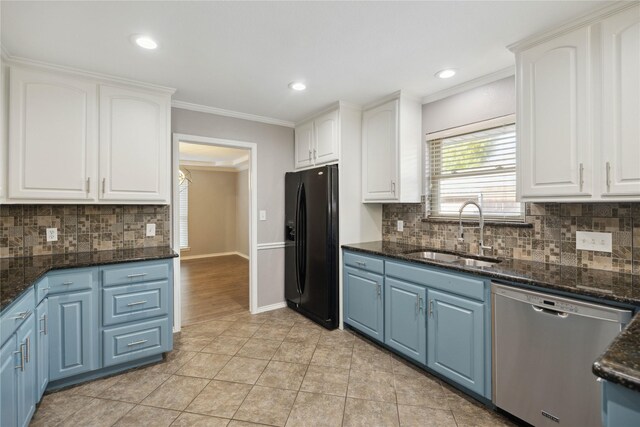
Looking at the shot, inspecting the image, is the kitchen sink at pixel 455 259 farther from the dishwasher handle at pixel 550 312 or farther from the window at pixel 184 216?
the window at pixel 184 216

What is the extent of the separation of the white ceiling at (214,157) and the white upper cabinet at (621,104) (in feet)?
18.3

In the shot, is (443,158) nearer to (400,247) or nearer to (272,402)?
(400,247)

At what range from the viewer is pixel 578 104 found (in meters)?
1.74

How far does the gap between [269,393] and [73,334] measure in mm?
1408

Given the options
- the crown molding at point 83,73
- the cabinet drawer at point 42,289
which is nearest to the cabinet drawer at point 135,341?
the cabinet drawer at point 42,289

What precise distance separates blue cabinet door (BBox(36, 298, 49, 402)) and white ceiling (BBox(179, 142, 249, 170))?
14.6 ft

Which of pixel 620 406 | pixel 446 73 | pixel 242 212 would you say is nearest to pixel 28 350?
pixel 620 406

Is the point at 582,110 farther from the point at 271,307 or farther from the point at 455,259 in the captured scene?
the point at 271,307

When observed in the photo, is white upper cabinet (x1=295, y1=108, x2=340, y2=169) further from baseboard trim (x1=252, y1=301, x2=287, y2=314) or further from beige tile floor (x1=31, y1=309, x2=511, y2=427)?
beige tile floor (x1=31, y1=309, x2=511, y2=427)

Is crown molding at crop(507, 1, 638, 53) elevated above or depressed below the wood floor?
above

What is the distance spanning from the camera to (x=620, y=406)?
797 millimetres

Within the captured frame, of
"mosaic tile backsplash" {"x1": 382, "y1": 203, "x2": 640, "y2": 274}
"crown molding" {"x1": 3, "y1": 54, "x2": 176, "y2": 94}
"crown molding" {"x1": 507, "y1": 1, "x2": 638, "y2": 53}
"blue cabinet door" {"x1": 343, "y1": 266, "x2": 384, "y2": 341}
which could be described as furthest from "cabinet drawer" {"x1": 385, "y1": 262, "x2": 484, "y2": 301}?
"crown molding" {"x1": 3, "y1": 54, "x2": 176, "y2": 94}

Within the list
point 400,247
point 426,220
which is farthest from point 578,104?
point 400,247

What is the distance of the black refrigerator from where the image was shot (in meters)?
3.11
